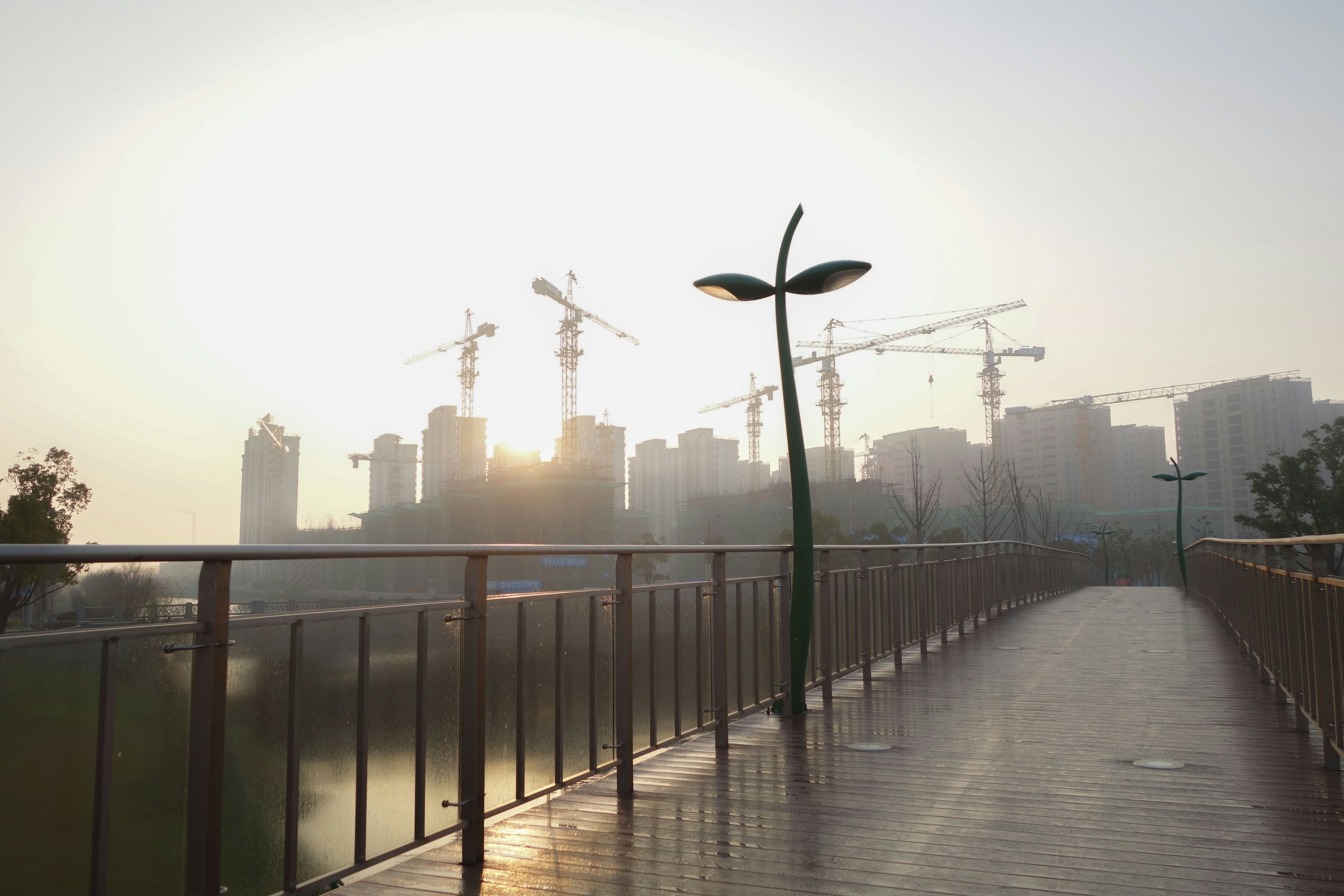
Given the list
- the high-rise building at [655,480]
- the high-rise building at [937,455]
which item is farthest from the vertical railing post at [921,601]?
the high-rise building at [655,480]

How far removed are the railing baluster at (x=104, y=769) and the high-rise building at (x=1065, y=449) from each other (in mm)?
114008

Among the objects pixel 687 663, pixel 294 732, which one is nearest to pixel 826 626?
pixel 687 663

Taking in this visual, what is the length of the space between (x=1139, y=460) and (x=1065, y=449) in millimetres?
19915

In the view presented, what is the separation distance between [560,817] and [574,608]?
912 millimetres

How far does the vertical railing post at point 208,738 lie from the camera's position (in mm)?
2459

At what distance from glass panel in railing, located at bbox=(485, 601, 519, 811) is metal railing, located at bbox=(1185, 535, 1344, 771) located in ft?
11.2

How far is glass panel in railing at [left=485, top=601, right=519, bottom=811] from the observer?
12.1ft

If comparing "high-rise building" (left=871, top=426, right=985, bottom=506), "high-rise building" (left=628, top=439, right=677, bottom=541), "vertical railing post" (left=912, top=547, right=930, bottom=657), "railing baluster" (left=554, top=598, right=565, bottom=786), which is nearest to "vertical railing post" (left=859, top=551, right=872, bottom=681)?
"vertical railing post" (left=912, top=547, right=930, bottom=657)

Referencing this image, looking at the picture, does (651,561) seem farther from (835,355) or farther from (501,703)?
(835,355)

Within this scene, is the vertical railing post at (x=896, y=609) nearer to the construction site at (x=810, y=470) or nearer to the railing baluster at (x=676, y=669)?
the railing baluster at (x=676, y=669)

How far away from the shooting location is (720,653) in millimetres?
5609

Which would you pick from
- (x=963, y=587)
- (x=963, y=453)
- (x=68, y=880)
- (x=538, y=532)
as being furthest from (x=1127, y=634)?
(x=963, y=453)

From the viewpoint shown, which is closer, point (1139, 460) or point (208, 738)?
point (208, 738)

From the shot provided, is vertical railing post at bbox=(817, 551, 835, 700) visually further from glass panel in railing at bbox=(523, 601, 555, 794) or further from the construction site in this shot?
the construction site
